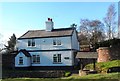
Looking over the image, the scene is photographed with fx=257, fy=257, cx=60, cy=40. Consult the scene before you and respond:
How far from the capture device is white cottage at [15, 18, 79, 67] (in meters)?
37.2

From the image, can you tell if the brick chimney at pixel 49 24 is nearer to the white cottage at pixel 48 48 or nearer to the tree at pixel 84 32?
the white cottage at pixel 48 48

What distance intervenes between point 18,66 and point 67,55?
24.8 feet

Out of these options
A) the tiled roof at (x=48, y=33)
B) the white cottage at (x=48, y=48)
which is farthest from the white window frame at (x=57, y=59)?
the tiled roof at (x=48, y=33)

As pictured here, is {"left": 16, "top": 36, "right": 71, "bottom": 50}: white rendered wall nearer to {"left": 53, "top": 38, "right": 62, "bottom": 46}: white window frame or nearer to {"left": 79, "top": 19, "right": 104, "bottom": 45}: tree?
{"left": 53, "top": 38, "right": 62, "bottom": 46}: white window frame

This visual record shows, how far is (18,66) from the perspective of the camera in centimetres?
3841

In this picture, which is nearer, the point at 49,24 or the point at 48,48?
the point at 48,48

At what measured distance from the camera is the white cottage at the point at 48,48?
37.2m

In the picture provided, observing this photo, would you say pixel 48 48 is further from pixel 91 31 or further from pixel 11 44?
pixel 11 44

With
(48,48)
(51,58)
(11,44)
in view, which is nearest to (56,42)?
(48,48)

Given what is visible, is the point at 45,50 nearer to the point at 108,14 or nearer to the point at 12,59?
the point at 12,59

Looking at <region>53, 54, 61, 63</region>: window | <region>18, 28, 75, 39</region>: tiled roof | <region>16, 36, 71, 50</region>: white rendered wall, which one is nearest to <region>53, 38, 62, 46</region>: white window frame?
<region>16, 36, 71, 50</region>: white rendered wall

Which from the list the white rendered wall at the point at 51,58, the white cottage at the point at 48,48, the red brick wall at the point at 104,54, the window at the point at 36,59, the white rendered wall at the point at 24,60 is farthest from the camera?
the window at the point at 36,59

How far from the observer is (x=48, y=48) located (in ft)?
126

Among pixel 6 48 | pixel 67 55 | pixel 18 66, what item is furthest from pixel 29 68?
pixel 6 48
